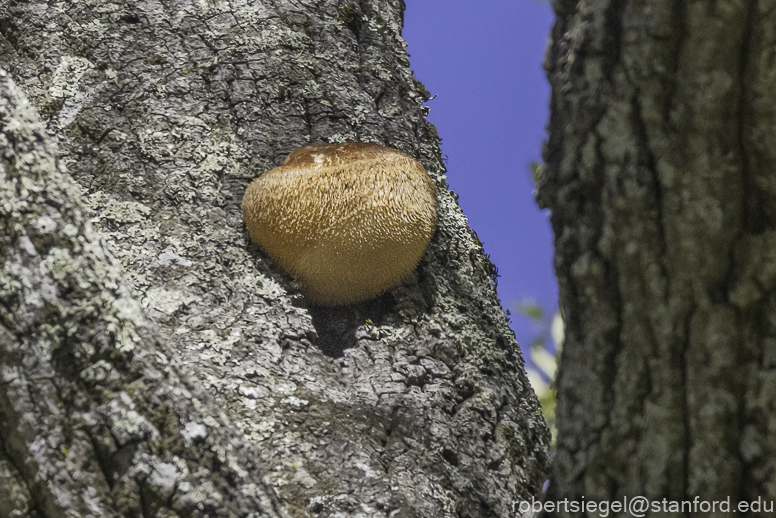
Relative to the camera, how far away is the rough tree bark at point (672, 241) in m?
0.67

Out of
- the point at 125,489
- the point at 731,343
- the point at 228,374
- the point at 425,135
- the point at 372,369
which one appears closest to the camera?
the point at 731,343

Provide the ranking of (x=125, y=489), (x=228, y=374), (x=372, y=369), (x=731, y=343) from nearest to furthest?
(x=731, y=343), (x=125, y=489), (x=228, y=374), (x=372, y=369)

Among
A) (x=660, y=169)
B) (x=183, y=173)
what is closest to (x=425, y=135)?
(x=183, y=173)

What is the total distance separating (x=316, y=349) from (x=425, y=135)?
761 millimetres

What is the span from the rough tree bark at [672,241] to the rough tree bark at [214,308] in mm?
582

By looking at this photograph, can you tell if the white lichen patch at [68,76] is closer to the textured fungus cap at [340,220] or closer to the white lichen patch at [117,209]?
the white lichen patch at [117,209]

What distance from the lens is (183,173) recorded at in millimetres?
1598

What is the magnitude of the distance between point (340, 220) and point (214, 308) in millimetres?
352

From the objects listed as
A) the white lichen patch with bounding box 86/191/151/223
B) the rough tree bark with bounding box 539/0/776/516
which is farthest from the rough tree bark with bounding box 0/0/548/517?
the rough tree bark with bounding box 539/0/776/516

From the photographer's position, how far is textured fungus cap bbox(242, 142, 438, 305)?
57.8 inches

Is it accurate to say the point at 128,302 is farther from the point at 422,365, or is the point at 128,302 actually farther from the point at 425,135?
the point at 425,135

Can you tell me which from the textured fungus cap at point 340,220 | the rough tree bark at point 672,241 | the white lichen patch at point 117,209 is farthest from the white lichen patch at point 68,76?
the rough tree bark at point 672,241

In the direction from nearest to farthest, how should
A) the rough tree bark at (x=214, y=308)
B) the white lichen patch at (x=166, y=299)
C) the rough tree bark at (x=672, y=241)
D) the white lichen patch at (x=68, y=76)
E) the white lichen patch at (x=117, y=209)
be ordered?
the rough tree bark at (x=672, y=241) < the rough tree bark at (x=214, y=308) < the white lichen patch at (x=166, y=299) < the white lichen patch at (x=117, y=209) < the white lichen patch at (x=68, y=76)

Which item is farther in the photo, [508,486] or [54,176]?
[508,486]
